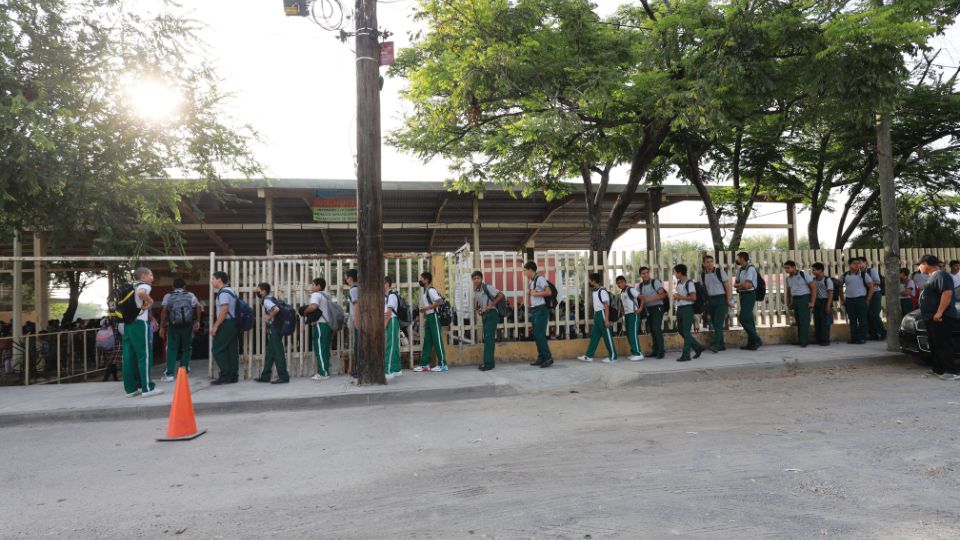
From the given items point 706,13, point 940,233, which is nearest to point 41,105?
point 706,13

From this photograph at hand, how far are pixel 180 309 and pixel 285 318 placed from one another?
1.54 metres

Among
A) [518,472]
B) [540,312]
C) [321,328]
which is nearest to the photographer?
[518,472]

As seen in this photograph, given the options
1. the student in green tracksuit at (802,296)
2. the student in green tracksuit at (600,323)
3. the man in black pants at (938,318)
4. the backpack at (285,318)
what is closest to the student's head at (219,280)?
the backpack at (285,318)

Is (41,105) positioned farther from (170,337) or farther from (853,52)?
(853,52)

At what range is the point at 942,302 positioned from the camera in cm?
750

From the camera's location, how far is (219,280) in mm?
8414

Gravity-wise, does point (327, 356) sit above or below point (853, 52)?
below

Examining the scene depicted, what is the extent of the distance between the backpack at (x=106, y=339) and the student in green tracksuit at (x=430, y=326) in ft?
19.3

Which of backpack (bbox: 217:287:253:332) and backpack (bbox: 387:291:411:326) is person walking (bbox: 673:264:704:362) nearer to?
backpack (bbox: 387:291:411:326)

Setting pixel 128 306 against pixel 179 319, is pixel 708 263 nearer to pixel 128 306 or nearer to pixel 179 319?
pixel 179 319

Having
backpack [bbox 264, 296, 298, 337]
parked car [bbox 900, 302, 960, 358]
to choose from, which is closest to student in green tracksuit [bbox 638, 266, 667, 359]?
parked car [bbox 900, 302, 960, 358]

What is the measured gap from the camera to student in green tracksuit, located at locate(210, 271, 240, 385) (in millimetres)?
8281

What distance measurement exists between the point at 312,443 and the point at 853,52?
32.0ft

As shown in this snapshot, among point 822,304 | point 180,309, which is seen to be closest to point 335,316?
point 180,309
